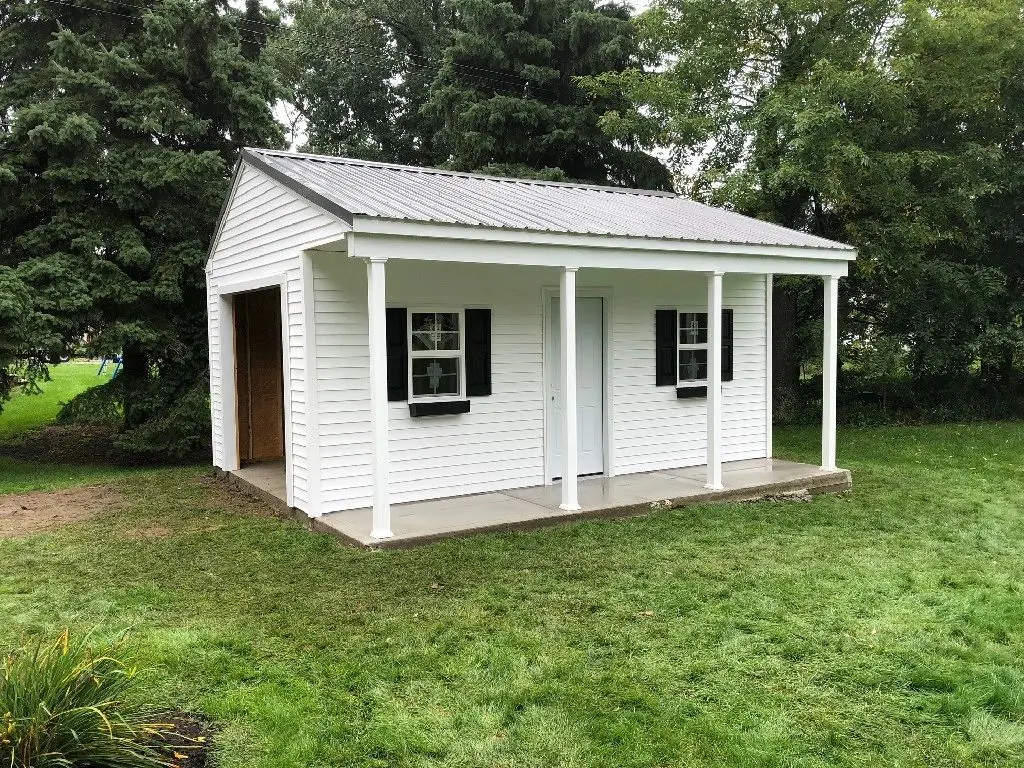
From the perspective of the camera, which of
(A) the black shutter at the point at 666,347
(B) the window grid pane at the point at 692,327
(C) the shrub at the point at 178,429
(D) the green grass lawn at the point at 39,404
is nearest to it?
(A) the black shutter at the point at 666,347

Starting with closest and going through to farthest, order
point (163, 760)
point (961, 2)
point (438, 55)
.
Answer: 1. point (163, 760)
2. point (961, 2)
3. point (438, 55)

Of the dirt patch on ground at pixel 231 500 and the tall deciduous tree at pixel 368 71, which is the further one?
the tall deciduous tree at pixel 368 71

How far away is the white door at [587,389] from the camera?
812cm

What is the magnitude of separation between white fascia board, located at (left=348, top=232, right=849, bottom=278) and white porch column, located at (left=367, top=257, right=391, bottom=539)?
0.50 feet

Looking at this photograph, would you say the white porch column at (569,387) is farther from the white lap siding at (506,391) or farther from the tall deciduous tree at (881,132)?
the tall deciduous tree at (881,132)

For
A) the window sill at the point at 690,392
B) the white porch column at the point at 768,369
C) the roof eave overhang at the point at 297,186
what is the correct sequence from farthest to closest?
the white porch column at the point at 768,369 < the window sill at the point at 690,392 < the roof eave overhang at the point at 297,186

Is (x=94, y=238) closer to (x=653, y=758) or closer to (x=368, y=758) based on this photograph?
(x=368, y=758)

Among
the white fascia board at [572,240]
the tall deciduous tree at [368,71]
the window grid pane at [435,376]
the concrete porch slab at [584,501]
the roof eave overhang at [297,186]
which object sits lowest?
the concrete porch slab at [584,501]

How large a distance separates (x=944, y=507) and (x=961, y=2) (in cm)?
916

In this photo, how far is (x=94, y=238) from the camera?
9727 millimetres

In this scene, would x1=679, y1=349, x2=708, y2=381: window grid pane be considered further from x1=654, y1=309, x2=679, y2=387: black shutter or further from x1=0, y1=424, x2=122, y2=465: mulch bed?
A: x1=0, y1=424, x2=122, y2=465: mulch bed

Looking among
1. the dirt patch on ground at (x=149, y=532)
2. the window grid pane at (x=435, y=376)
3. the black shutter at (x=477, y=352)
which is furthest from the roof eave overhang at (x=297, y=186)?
the dirt patch on ground at (x=149, y=532)

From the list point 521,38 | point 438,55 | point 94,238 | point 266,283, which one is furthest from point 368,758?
point 438,55

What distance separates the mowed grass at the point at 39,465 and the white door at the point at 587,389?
5.79m
